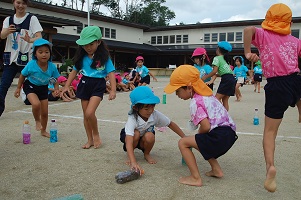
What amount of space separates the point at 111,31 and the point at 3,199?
120ft

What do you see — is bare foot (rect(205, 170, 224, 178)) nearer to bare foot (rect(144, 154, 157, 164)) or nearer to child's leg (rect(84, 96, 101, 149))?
bare foot (rect(144, 154, 157, 164))

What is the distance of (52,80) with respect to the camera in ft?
18.1

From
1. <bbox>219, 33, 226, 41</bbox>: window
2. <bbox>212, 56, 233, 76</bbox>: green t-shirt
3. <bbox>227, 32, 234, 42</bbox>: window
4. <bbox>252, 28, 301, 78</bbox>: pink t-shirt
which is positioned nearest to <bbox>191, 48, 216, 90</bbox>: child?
<bbox>212, 56, 233, 76</bbox>: green t-shirt

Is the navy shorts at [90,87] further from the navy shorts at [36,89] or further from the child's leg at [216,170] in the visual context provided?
the child's leg at [216,170]

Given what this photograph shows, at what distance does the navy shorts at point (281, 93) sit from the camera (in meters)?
3.09

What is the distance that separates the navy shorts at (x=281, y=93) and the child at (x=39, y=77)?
3484 mm

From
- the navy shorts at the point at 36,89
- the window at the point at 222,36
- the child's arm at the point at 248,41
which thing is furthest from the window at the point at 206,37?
the child's arm at the point at 248,41

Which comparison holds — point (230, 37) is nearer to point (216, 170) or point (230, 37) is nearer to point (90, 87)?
point (90, 87)

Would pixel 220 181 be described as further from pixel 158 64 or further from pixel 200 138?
pixel 158 64

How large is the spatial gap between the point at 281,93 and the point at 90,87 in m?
2.63

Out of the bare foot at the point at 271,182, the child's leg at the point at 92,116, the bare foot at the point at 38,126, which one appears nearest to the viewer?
the bare foot at the point at 271,182

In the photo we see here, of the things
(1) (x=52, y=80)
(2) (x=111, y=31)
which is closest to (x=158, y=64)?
(2) (x=111, y=31)

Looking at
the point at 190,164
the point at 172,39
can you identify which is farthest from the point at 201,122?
the point at 172,39

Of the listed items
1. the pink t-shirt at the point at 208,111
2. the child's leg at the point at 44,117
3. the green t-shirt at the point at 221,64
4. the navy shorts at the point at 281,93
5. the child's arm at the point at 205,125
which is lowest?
the child's leg at the point at 44,117
